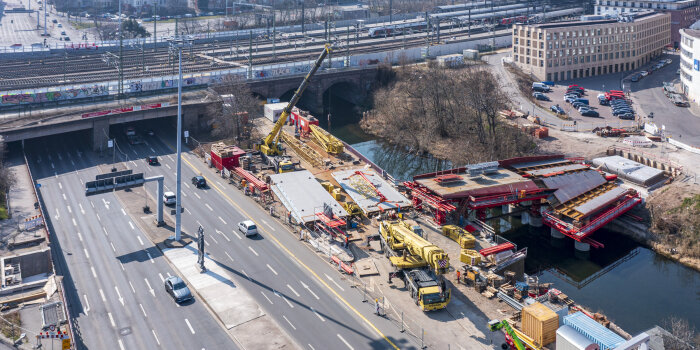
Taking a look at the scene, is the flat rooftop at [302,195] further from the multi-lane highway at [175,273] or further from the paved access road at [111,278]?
the paved access road at [111,278]

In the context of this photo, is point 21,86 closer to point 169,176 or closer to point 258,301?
point 169,176

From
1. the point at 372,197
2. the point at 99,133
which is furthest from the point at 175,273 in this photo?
the point at 99,133

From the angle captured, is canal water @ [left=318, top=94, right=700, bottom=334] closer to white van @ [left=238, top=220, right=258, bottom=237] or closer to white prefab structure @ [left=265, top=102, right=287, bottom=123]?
white van @ [left=238, top=220, right=258, bottom=237]

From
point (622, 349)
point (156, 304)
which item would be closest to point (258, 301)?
point (156, 304)

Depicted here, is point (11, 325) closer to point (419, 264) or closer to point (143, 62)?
point (419, 264)

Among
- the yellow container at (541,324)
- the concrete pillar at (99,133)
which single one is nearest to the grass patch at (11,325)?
the yellow container at (541,324)

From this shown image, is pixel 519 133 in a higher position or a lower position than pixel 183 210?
higher

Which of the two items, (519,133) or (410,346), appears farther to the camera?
(519,133)
